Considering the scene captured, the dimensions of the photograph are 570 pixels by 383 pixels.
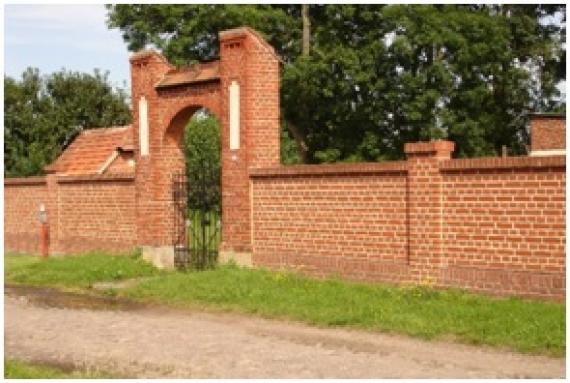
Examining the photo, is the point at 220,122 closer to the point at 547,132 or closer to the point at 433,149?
the point at 433,149

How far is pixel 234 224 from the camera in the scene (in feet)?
51.7

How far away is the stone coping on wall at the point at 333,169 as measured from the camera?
13.0 m

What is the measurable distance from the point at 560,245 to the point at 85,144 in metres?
20.7

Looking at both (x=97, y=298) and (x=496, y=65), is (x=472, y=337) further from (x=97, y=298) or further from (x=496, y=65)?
(x=496, y=65)

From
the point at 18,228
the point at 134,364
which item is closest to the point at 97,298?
the point at 134,364

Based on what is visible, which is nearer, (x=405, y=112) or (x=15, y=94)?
(x=405, y=112)

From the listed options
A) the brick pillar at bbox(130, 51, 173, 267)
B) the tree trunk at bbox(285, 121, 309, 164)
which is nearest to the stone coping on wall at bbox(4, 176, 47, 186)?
the brick pillar at bbox(130, 51, 173, 267)

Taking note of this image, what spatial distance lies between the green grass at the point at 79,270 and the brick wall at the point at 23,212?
3851mm

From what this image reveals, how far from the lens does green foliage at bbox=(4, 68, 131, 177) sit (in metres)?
42.3

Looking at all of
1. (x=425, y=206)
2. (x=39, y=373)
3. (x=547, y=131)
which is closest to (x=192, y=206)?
(x=425, y=206)

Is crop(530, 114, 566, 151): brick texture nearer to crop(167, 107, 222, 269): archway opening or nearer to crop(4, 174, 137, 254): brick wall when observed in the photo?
crop(167, 107, 222, 269): archway opening

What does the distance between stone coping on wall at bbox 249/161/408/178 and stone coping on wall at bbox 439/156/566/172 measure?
81cm

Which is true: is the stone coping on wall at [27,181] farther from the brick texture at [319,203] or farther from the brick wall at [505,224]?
the brick wall at [505,224]

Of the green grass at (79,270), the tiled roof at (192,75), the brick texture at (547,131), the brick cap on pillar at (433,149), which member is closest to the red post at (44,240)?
the green grass at (79,270)
